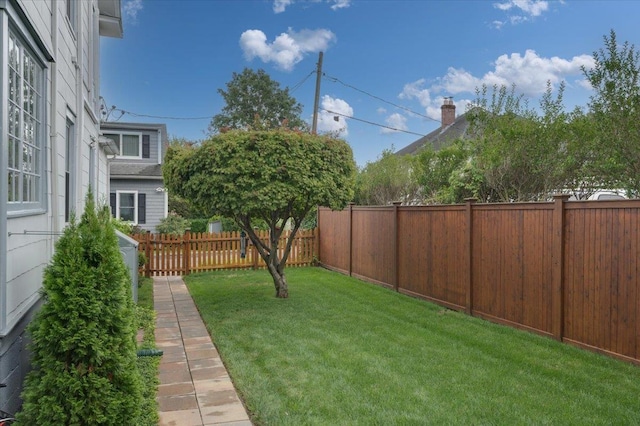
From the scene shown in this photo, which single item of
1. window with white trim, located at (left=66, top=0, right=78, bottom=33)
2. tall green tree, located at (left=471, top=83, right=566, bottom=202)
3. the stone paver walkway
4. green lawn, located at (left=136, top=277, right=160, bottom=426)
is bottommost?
the stone paver walkway

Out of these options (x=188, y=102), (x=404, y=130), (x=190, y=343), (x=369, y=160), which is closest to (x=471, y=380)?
(x=190, y=343)

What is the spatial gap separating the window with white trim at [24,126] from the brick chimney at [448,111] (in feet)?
77.9

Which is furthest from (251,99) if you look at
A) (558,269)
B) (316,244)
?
(558,269)

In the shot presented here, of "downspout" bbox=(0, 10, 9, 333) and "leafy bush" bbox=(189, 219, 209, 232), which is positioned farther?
"leafy bush" bbox=(189, 219, 209, 232)

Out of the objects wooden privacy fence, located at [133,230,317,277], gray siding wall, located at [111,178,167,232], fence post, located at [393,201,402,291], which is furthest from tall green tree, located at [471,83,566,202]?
gray siding wall, located at [111,178,167,232]

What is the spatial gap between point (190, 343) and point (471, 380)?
3320mm

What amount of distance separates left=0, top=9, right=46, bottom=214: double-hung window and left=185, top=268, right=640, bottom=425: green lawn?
7.81 feet

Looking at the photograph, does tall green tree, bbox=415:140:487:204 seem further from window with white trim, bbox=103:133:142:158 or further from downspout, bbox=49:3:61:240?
window with white trim, bbox=103:133:142:158

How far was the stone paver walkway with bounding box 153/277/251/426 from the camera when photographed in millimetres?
3738

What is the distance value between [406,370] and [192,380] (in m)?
2.07

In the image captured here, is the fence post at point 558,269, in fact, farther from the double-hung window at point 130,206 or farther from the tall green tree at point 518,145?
the double-hung window at point 130,206

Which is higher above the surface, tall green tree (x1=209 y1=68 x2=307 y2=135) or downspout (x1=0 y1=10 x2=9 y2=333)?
tall green tree (x1=209 y1=68 x2=307 y2=135)

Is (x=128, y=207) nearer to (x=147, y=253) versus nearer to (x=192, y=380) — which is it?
(x=147, y=253)

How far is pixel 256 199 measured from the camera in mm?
7523
